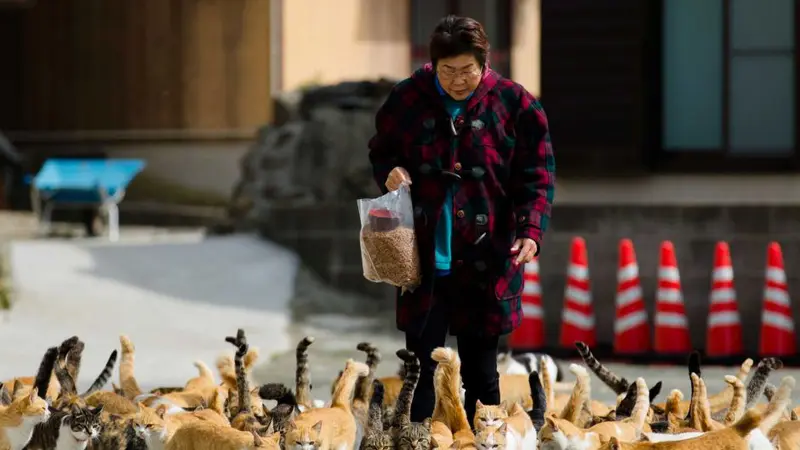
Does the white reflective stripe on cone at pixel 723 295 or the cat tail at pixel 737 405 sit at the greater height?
the cat tail at pixel 737 405

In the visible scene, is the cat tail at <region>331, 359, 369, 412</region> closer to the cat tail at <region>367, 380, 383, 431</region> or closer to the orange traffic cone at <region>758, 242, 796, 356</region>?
the cat tail at <region>367, 380, 383, 431</region>

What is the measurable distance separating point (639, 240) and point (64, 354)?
257 inches

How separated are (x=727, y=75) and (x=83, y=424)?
821 cm

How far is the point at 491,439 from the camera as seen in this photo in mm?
6227

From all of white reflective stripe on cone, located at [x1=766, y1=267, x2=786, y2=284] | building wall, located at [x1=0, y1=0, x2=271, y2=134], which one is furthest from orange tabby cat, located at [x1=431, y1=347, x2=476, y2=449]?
building wall, located at [x1=0, y1=0, x2=271, y2=134]

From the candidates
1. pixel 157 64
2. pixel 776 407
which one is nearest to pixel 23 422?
pixel 776 407

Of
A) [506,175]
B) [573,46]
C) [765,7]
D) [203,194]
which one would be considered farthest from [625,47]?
[203,194]

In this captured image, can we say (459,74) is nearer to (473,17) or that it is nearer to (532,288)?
(532,288)

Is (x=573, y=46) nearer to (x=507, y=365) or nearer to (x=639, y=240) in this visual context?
(x=639, y=240)

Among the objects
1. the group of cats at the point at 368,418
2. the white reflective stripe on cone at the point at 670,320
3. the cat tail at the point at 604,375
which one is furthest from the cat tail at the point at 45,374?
the white reflective stripe on cone at the point at 670,320

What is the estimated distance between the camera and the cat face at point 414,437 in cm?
630

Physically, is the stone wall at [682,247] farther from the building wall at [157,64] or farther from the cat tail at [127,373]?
the building wall at [157,64]

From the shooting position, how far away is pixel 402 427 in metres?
6.40

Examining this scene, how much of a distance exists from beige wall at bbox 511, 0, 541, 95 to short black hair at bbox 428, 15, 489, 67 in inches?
635
